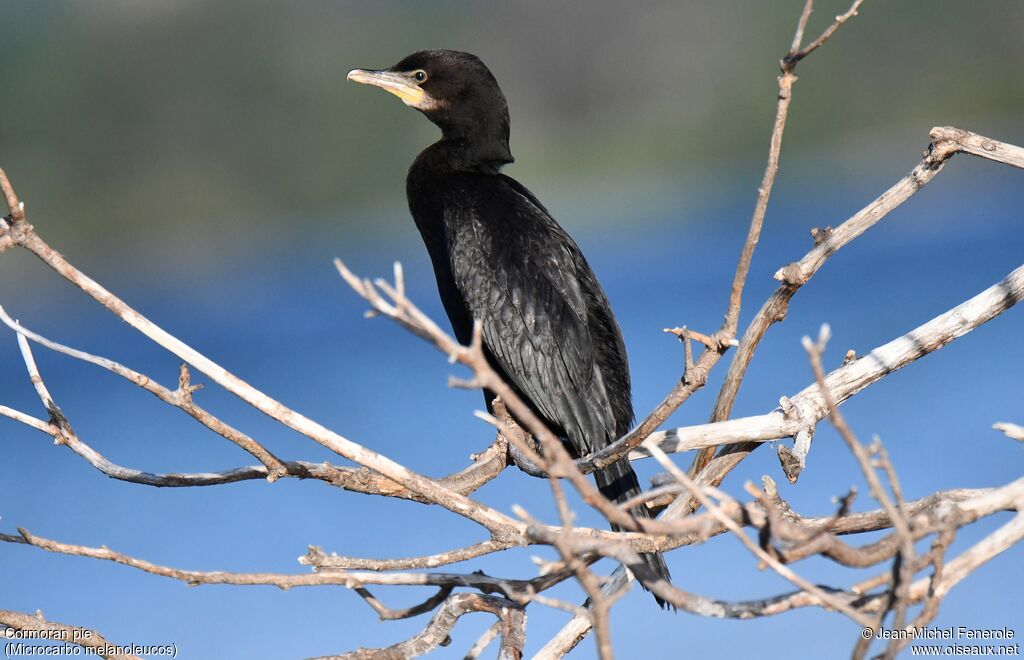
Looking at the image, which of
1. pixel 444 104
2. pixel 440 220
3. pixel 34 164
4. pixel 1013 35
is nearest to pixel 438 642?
pixel 440 220

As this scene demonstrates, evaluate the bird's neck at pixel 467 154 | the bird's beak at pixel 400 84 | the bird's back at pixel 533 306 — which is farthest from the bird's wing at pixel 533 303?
the bird's beak at pixel 400 84

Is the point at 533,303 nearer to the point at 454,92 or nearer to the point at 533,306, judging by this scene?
the point at 533,306

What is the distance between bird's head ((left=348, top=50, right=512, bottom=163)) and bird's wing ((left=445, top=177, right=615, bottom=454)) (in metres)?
0.23

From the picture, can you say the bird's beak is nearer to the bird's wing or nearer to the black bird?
the black bird

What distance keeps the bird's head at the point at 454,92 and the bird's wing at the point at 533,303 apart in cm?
23

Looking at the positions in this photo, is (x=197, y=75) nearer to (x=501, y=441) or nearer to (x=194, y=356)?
(x=501, y=441)

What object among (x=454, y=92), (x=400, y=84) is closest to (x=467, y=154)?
(x=454, y=92)

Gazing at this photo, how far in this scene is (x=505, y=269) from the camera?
3.23 m

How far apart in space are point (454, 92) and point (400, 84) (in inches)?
7.1

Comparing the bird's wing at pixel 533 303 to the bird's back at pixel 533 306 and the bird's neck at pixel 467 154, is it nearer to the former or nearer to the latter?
the bird's back at pixel 533 306

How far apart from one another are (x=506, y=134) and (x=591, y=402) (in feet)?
3.44

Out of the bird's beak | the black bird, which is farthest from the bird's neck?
the bird's beak

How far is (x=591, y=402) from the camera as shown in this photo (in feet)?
10.1

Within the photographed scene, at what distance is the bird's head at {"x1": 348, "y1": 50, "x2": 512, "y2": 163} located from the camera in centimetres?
353
